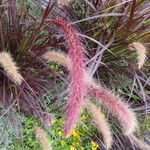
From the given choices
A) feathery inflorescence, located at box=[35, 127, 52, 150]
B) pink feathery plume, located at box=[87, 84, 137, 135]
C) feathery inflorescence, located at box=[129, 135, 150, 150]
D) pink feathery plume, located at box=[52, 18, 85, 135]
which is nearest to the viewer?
pink feathery plume, located at box=[52, 18, 85, 135]

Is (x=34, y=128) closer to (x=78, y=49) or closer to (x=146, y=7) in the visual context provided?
(x=78, y=49)

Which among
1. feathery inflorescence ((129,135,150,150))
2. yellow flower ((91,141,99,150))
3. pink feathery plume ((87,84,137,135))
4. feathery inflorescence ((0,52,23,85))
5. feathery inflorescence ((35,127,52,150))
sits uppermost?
feathery inflorescence ((0,52,23,85))

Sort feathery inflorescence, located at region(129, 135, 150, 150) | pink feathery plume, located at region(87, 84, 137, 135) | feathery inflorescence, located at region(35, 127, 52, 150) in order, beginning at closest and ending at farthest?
pink feathery plume, located at region(87, 84, 137, 135) → feathery inflorescence, located at region(35, 127, 52, 150) → feathery inflorescence, located at region(129, 135, 150, 150)

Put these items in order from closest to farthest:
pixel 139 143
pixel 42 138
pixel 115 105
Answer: pixel 115 105 → pixel 42 138 → pixel 139 143

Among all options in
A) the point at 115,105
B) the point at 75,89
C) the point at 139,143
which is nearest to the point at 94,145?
the point at 139,143

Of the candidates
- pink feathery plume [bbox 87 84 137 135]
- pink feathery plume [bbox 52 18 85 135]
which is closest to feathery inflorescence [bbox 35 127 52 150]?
pink feathery plume [bbox 87 84 137 135]

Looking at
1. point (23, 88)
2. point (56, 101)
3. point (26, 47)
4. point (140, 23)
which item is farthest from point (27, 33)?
point (140, 23)

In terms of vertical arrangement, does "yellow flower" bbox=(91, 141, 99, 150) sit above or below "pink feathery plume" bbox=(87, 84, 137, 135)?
below

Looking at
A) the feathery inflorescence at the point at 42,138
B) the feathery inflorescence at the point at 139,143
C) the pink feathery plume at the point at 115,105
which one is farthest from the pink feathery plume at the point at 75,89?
the feathery inflorescence at the point at 139,143

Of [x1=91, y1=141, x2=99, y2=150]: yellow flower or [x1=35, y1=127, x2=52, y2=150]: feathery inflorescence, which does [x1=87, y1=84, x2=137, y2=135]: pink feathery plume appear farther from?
[x1=91, y1=141, x2=99, y2=150]: yellow flower

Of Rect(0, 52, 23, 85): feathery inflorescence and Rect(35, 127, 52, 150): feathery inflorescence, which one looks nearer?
Rect(0, 52, 23, 85): feathery inflorescence

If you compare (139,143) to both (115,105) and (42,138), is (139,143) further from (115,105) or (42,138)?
(115,105)
